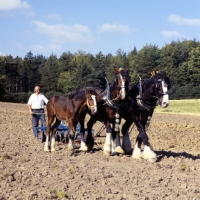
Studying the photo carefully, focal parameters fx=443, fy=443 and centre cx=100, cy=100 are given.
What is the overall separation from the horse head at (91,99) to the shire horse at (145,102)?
0.64 meters

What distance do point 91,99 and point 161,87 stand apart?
1.74 meters

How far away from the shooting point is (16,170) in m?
8.16

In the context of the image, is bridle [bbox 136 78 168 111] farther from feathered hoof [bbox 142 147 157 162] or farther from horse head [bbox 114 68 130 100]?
feathered hoof [bbox 142 147 157 162]

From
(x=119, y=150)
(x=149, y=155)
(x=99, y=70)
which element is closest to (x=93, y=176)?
(x=149, y=155)

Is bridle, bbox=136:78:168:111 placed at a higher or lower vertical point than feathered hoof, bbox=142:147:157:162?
higher

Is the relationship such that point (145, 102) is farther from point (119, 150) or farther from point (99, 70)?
point (99, 70)

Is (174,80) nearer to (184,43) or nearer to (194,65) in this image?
(194,65)

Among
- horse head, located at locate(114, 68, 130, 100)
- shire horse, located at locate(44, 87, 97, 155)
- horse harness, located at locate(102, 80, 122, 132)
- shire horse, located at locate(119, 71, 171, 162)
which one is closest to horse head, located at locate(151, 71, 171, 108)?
shire horse, located at locate(119, 71, 171, 162)

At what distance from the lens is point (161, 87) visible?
948 centimetres

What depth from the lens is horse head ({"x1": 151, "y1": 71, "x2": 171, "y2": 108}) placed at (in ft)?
30.6

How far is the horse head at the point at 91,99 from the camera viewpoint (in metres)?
10.2

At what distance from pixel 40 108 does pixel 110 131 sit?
3942 millimetres

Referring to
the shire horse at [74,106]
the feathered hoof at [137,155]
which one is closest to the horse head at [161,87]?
the feathered hoof at [137,155]

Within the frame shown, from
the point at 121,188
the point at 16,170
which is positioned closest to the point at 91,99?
the point at 16,170
